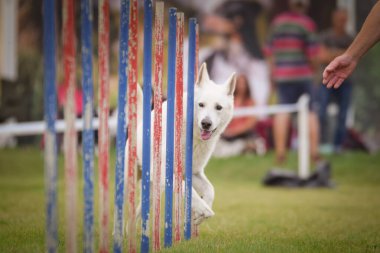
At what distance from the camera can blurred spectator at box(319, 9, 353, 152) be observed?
12.6 meters

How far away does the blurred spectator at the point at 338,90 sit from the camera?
41.4 ft

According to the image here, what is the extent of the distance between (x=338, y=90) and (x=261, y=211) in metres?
7.06

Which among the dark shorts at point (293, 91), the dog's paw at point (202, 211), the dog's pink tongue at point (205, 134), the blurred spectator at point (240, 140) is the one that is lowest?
the blurred spectator at point (240, 140)

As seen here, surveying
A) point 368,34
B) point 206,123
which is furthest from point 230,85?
point 368,34

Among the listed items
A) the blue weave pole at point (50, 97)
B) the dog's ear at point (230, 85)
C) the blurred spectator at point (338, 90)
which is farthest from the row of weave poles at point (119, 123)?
the blurred spectator at point (338, 90)

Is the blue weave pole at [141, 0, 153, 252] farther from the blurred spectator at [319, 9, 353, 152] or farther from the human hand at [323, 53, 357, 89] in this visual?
the blurred spectator at [319, 9, 353, 152]

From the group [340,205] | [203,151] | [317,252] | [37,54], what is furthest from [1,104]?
[317,252]

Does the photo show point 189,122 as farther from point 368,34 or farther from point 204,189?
point 368,34

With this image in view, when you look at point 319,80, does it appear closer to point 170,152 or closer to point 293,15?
point 293,15

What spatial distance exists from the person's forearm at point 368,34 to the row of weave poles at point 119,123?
1088 millimetres

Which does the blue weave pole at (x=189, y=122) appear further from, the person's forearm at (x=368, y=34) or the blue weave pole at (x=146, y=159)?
the person's forearm at (x=368, y=34)

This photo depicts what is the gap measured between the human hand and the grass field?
111 centimetres

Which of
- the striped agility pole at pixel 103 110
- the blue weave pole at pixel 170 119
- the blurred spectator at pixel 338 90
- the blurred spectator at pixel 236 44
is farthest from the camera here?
the blurred spectator at pixel 236 44

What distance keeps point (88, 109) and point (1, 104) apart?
36.6 ft
